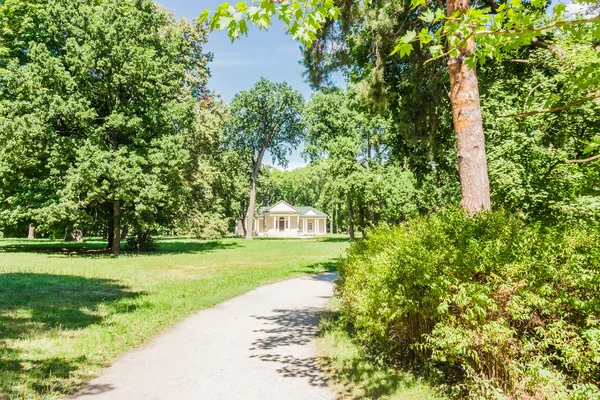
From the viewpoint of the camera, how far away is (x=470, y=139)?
6.48 m

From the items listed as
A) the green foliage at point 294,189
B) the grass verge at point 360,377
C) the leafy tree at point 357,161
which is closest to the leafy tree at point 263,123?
the leafy tree at point 357,161

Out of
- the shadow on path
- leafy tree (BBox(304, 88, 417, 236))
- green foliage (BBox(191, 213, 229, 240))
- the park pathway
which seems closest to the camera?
the park pathway

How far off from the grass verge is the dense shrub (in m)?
0.32

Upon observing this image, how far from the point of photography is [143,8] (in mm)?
→ 25062

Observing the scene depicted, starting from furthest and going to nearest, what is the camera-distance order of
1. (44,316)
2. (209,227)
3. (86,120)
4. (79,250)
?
(209,227) < (79,250) < (86,120) < (44,316)

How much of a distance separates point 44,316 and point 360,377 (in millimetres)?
6633

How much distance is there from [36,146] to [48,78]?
3844 mm

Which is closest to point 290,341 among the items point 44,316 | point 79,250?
point 44,316

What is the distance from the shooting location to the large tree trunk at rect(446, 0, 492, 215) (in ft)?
21.0

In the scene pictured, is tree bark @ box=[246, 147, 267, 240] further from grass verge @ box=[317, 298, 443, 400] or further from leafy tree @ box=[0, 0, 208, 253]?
grass verge @ box=[317, 298, 443, 400]

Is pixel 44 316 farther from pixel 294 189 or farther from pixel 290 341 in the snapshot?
pixel 294 189

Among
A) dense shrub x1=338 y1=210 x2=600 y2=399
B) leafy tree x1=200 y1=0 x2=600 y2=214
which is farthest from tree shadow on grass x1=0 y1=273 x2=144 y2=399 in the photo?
leafy tree x1=200 y1=0 x2=600 y2=214

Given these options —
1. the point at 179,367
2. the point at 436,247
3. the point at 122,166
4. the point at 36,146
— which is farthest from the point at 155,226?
the point at 436,247

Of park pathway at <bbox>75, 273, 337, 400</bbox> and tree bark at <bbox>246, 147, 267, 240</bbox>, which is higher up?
tree bark at <bbox>246, 147, 267, 240</bbox>
